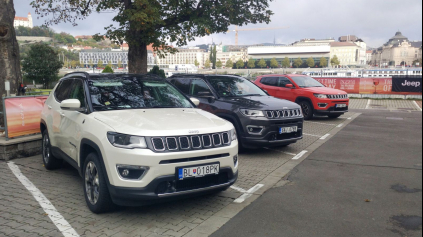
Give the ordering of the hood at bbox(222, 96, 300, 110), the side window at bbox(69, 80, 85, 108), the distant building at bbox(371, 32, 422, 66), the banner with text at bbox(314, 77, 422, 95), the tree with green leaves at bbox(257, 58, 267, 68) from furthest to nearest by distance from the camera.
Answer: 1. the tree with green leaves at bbox(257, 58, 267, 68)
2. the banner with text at bbox(314, 77, 422, 95)
3. the hood at bbox(222, 96, 300, 110)
4. the side window at bbox(69, 80, 85, 108)
5. the distant building at bbox(371, 32, 422, 66)

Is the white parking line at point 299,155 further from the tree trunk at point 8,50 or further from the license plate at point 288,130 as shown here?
the tree trunk at point 8,50

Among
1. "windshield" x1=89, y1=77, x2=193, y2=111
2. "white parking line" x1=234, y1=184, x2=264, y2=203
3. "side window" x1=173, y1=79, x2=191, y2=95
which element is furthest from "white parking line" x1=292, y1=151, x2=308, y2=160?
"side window" x1=173, y1=79, x2=191, y2=95

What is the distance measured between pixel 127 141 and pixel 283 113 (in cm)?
459

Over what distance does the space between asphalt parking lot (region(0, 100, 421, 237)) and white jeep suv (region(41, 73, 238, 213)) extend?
0.30 meters

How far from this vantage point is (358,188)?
17.9ft

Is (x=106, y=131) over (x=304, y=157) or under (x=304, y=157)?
over

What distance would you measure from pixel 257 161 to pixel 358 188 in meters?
2.40

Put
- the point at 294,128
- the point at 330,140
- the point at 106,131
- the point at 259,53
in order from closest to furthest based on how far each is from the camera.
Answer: the point at 106,131 < the point at 294,128 < the point at 330,140 < the point at 259,53

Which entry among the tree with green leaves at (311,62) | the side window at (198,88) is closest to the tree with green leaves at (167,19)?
the side window at (198,88)

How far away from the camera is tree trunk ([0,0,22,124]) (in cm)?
899

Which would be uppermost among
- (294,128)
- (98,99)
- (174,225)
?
(98,99)

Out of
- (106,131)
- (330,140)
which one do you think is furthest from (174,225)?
(330,140)

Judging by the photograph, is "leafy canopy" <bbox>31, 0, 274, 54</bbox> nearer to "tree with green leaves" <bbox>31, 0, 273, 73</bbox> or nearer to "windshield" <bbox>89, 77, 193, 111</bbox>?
"tree with green leaves" <bbox>31, 0, 273, 73</bbox>

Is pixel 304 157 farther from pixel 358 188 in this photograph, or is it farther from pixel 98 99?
pixel 98 99
